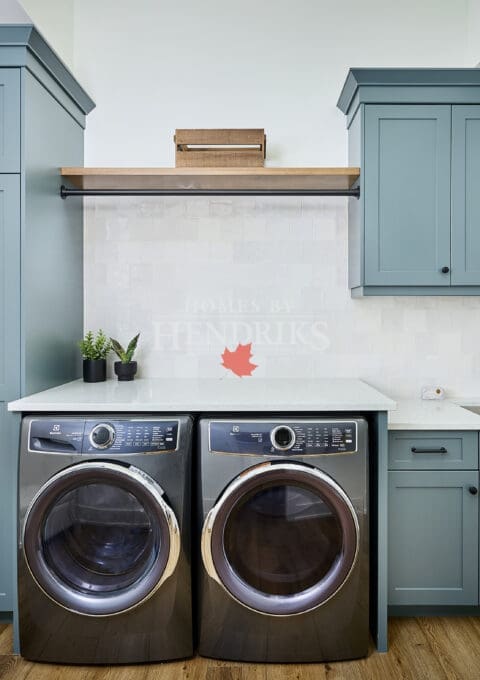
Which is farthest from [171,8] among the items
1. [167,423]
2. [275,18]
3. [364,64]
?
[167,423]

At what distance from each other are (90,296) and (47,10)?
55.3 inches

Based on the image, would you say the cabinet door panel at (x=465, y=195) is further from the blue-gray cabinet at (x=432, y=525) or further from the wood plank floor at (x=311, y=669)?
the wood plank floor at (x=311, y=669)

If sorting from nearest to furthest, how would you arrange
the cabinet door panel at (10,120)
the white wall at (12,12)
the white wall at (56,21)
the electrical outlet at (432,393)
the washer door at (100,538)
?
the washer door at (100,538), the cabinet door panel at (10,120), the white wall at (12,12), the white wall at (56,21), the electrical outlet at (432,393)

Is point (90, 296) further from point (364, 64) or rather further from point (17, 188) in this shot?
point (364, 64)

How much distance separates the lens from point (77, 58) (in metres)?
2.66

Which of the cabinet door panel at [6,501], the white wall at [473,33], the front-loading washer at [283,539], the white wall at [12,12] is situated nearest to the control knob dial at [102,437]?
the front-loading washer at [283,539]

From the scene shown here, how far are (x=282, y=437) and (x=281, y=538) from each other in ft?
1.29

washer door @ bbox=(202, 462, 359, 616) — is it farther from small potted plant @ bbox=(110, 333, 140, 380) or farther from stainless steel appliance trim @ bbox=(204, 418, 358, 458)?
small potted plant @ bbox=(110, 333, 140, 380)

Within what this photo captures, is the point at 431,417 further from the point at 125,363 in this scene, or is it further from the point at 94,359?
the point at 94,359

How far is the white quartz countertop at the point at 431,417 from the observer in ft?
6.82

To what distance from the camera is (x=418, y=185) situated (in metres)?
2.31

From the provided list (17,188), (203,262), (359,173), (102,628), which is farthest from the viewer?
(203,262)

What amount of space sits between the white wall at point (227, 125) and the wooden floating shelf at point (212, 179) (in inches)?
6.2

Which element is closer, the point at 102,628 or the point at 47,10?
the point at 102,628
